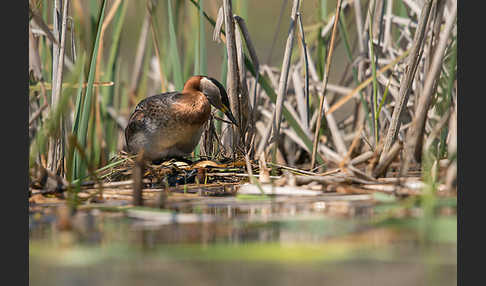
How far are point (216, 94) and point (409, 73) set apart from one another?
1666 millimetres

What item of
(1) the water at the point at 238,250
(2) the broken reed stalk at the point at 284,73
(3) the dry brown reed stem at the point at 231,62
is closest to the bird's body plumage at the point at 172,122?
(3) the dry brown reed stem at the point at 231,62

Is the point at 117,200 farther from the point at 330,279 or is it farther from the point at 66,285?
the point at 330,279

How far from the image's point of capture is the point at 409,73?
3920 mm

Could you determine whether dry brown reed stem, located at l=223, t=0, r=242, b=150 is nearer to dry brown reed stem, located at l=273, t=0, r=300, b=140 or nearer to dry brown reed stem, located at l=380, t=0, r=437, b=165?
dry brown reed stem, located at l=273, t=0, r=300, b=140

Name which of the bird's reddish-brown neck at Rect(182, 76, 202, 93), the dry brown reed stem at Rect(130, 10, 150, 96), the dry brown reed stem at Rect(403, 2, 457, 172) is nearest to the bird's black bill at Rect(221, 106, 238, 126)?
the bird's reddish-brown neck at Rect(182, 76, 202, 93)

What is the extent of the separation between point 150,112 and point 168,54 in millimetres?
1100

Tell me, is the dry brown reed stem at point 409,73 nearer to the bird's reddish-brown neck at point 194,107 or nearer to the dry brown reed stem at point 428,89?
the dry brown reed stem at point 428,89

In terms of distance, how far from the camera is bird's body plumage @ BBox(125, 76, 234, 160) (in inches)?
199

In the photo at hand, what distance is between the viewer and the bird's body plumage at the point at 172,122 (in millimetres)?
5047

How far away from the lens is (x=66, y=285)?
6.81ft

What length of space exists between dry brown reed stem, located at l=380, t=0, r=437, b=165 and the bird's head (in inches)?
53.0

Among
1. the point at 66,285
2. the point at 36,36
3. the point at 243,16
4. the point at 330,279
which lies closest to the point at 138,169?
the point at 66,285

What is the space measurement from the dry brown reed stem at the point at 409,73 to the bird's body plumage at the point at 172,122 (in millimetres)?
1637

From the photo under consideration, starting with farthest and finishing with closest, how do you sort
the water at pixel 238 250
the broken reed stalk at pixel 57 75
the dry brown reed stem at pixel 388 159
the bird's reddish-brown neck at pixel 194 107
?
the bird's reddish-brown neck at pixel 194 107 < the broken reed stalk at pixel 57 75 < the dry brown reed stem at pixel 388 159 < the water at pixel 238 250
